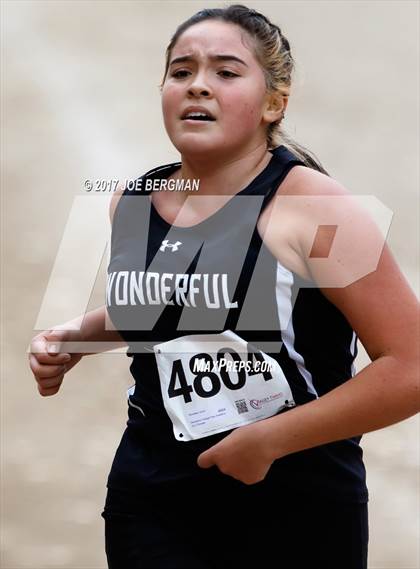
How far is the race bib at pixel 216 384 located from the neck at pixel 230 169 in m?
0.23

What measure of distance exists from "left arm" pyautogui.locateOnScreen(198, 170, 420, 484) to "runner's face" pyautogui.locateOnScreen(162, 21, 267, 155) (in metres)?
0.24

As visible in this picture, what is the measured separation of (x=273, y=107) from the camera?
160 cm

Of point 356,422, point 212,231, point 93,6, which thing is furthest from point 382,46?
point 356,422

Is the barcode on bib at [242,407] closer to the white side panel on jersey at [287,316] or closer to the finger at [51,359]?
the white side panel on jersey at [287,316]

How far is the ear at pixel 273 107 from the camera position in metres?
1.59

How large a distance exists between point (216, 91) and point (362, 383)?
0.47 metres

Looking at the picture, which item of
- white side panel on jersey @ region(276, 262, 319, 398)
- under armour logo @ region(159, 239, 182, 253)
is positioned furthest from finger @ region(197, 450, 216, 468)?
under armour logo @ region(159, 239, 182, 253)

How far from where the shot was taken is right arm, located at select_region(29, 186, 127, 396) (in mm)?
1693

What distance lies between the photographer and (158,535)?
1501 mm

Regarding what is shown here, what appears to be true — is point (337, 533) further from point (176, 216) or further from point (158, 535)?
point (176, 216)

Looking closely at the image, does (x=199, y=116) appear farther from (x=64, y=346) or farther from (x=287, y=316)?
(x=64, y=346)

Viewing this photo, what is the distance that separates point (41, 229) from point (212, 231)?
5.31 ft

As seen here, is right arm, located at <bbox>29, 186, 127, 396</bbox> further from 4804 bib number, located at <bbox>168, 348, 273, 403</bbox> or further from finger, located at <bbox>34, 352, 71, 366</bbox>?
4804 bib number, located at <bbox>168, 348, 273, 403</bbox>

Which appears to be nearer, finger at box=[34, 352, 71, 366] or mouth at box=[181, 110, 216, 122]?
mouth at box=[181, 110, 216, 122]
